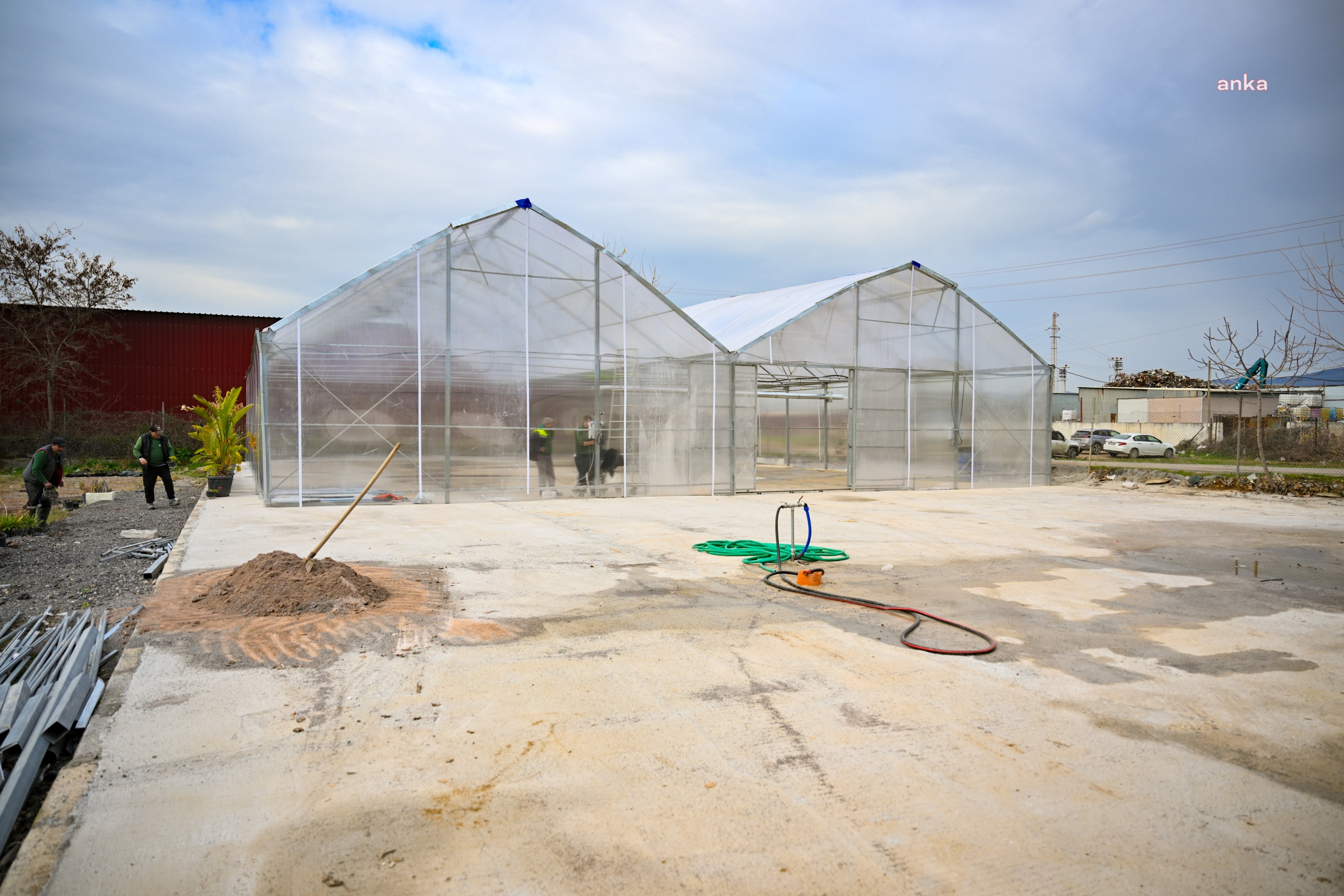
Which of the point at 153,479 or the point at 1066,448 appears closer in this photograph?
the point at 153,479

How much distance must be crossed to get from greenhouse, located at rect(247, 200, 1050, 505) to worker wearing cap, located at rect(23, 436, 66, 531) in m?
2.70

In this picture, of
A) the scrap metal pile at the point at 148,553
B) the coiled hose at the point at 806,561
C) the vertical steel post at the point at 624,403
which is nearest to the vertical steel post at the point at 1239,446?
the vertical steel post at the point at 624,403

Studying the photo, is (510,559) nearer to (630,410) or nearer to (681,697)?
(681,697)

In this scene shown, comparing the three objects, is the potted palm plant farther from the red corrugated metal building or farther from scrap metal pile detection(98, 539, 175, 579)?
the red corrugated metal building

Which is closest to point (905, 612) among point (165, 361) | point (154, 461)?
point (154, 461)

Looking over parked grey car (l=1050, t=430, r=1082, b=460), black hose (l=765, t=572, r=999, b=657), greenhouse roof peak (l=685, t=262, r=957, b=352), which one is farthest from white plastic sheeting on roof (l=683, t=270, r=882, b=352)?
parked grey car (l=1050, t=430, r=1082, b=460)

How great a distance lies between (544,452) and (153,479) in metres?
6.86

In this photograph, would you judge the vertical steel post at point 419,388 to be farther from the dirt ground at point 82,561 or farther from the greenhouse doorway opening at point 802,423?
the greenhouse doorway opening at point 802,423

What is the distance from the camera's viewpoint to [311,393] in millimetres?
12969

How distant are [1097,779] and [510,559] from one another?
600 cm

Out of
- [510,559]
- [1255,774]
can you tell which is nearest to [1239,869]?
[1255,774]

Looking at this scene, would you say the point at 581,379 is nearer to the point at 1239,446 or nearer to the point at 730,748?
the point at 730,748

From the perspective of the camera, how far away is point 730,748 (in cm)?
359

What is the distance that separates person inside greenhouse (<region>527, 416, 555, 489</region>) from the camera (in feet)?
47.4
